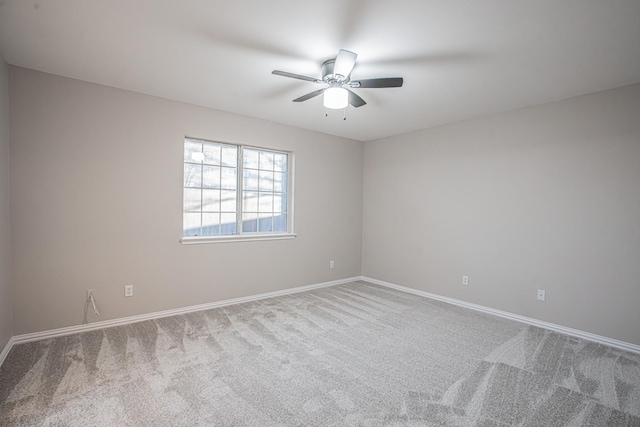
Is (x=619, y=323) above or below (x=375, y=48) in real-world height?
below

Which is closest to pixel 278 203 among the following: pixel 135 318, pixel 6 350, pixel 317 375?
pixel 135 318

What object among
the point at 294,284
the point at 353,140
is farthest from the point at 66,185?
the point at 353,140

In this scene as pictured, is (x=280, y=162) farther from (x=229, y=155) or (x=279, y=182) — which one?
(x=229, y=155)

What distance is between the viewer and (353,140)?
17.7ft

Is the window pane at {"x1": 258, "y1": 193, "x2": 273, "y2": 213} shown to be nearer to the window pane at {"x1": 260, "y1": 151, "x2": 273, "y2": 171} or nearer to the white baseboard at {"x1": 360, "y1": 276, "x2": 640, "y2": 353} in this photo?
the window pane at {"x1": 260, "y1": 151, "x2": 273, "y2": 171}

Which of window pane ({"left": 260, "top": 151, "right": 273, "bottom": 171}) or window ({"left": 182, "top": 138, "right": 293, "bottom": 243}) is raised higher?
window pane ({"left": 260, "top": 151, "right": 273, "bottom": 171})

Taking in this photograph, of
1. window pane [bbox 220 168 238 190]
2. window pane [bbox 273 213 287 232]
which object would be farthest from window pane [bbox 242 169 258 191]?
window pane [bbox 273 213 287 232]

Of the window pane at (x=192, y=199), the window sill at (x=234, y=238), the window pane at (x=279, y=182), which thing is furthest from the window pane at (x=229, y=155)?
the window sill at (x=234, y=238)

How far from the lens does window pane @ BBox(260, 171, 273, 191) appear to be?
444 cm

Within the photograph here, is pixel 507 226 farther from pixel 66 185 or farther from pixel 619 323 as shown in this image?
pixel 66 185

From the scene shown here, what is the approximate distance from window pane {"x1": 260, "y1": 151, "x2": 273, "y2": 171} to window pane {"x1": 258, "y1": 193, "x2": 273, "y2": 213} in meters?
0.40

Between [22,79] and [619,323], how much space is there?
6066 millimetres

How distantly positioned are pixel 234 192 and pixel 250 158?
0.55 metres

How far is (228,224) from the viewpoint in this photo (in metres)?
4.12
